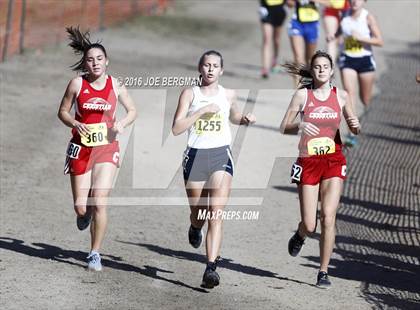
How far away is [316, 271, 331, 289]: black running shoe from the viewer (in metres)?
10.2

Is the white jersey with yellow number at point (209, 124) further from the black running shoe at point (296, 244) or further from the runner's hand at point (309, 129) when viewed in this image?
the black running shoe at point (296, 244)

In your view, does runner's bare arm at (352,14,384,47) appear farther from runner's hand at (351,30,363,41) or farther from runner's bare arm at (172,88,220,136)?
runner's bare arm at (172,88,220,136)

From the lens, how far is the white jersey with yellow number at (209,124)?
10.0 metres

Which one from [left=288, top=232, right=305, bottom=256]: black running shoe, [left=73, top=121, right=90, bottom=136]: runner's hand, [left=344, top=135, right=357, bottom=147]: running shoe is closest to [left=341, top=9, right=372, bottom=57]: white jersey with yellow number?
[left=344, top=135, right=357, bottom=147]: running shoe

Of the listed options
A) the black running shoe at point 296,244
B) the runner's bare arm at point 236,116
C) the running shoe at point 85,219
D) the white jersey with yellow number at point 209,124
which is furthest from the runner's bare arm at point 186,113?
the black running shoe at point 296,244

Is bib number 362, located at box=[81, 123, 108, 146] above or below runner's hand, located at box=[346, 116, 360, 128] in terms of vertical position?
below

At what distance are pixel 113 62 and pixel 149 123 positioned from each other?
542 cm

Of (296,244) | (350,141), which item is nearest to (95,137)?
(296,244)

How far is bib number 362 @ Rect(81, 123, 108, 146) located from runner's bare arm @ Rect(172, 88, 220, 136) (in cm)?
69

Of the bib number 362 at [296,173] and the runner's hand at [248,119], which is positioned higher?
the runner's hand at [248,119]

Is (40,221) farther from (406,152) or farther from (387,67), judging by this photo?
(387,67)

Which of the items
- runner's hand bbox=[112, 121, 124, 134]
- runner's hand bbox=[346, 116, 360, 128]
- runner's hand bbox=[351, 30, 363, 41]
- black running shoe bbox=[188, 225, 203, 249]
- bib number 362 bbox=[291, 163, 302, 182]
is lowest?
black running shoe bbox=[188, 225, 203, 249]

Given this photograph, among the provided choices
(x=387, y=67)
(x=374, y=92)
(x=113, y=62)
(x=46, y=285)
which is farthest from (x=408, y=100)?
(x=46, y=285)

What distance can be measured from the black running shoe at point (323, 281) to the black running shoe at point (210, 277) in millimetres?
997
